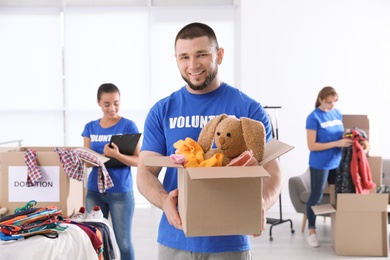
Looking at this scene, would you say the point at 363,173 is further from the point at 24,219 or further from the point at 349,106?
the point at 24,219

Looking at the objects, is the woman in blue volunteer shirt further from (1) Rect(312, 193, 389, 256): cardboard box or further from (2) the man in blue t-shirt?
(1) Rect(312, 193, 389, 256): cardboard box

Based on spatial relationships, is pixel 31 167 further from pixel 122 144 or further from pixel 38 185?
pixel 122 144

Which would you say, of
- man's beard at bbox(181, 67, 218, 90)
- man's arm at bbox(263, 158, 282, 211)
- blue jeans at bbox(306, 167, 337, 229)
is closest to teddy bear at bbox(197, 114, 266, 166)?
man's arm at bbox(263, 158, 282, 211)

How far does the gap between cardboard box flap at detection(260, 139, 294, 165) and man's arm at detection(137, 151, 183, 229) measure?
27 cm

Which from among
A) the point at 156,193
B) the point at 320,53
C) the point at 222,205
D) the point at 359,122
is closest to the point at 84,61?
the point at 320,53

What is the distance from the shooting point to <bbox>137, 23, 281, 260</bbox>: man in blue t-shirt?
5.29 ft

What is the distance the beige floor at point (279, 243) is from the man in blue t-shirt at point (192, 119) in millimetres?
2781

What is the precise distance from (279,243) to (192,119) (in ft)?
11.0

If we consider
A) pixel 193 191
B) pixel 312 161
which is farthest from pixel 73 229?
pixel 312 161

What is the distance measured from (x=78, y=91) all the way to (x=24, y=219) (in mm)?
4549

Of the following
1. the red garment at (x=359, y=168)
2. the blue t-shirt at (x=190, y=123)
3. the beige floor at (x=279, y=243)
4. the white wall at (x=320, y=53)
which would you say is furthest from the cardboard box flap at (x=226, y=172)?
the white wall at (x=320, y=53)

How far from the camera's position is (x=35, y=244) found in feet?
7.30

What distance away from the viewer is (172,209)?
4.84ft

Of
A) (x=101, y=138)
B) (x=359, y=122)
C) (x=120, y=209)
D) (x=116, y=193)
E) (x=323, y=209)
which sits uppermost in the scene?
(x=359, y=122)
